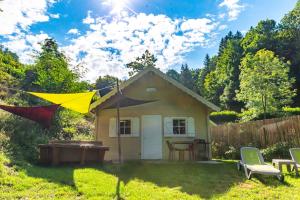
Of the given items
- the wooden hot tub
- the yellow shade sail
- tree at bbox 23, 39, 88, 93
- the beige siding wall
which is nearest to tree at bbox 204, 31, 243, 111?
tree at bbox 23, 39, 88, 93

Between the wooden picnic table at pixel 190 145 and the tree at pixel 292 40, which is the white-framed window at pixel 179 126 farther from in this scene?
the tree at pixel 292 40

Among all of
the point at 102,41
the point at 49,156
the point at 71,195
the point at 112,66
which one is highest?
the point at 102,41

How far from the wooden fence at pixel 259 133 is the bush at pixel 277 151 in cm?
32

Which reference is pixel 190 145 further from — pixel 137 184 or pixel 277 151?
pixel 137 184

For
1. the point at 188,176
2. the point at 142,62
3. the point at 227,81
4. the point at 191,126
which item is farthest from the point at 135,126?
the point at 142,62

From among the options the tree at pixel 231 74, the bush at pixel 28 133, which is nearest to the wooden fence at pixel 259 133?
the bush at pixel 28 133

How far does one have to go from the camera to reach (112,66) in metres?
12.4

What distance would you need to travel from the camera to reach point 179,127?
43.0ft

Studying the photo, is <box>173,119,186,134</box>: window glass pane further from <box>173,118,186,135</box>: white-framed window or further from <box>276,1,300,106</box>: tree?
<box>276,1,300,106</box>: tree

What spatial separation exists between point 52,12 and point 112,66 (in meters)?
3.12

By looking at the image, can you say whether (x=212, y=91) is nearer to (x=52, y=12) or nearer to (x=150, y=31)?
(x=150, y=31)

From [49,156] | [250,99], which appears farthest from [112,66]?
[250,99]

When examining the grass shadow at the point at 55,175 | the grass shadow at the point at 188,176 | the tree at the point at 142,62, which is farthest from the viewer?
the tree at the point at 142,62

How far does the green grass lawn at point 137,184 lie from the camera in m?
6.28
